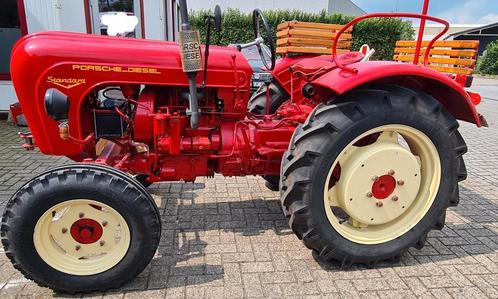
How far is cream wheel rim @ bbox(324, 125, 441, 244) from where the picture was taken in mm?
2311

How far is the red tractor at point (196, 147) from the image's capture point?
2027 millimetres

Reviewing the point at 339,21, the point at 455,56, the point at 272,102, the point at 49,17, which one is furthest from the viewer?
the point at 339,21

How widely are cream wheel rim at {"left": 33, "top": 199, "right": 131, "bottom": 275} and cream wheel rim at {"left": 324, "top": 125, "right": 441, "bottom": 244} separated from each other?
1.23 m

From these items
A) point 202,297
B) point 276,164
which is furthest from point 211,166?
point 202,297

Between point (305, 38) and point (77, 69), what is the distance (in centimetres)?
239

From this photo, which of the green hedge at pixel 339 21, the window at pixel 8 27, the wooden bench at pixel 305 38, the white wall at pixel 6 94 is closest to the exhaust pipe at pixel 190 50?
the wooden bench at pixel 305 38

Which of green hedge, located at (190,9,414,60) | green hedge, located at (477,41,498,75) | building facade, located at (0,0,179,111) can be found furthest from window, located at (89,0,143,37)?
green hedge, located at (477,41,498,75)

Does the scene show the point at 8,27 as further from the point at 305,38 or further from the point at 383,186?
the point at 383,186

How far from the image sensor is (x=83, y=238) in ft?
6.86

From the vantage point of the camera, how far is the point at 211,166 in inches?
108

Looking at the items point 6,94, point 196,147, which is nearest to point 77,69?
point 196,147

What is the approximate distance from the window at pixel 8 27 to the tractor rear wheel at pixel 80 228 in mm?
5325

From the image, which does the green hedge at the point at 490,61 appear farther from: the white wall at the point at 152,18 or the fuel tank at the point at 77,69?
the fuel tank at the point at 77,69

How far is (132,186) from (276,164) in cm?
114
